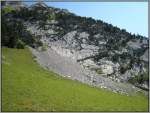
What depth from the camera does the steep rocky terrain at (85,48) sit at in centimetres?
8448

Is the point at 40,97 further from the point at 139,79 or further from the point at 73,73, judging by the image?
the point at 139,79

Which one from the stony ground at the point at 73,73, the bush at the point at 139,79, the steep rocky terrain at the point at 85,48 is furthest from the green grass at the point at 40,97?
the bush at the point at 139,79

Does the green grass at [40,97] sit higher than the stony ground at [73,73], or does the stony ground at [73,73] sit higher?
the green grass at [40,97]

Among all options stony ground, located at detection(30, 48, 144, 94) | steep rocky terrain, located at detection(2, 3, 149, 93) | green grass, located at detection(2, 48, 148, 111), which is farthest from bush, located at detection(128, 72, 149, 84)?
green grass, located at detection(2, 48, 148, 111)

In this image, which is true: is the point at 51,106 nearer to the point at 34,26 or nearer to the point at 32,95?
the point at 32,95

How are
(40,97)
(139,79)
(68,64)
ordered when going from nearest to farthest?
(40,97), (68,64), (139,79)

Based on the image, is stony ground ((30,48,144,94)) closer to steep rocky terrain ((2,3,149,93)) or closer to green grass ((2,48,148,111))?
steep rocky terrain ((2,3,149,93))

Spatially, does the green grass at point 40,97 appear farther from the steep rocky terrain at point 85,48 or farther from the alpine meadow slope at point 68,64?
the steep rocky terrain at point 85,48

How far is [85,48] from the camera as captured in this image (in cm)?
12838

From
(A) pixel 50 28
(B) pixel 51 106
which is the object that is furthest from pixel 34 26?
(B) pixel 51 106

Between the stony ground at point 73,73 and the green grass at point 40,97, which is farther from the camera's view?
the stony ground at point 73,73

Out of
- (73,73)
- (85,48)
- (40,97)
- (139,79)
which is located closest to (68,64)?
(73,73)

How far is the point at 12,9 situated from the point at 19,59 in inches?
3504

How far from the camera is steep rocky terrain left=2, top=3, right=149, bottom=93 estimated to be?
84.5 meters
